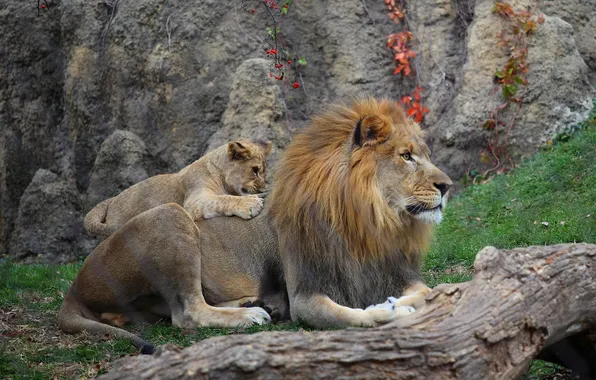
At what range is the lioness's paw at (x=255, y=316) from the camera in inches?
251

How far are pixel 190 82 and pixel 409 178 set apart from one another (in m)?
6.59

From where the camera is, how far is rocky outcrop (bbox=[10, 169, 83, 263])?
11969 millimetres

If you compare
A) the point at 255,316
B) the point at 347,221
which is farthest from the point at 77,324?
the point at 347,221

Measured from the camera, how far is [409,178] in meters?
5.91

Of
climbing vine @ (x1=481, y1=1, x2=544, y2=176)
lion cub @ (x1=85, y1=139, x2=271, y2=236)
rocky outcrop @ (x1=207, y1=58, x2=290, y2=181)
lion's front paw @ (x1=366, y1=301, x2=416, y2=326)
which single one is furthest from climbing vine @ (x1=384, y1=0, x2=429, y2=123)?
lion's front paw @ (x1=366, y1=301, x2=416, y2=326)

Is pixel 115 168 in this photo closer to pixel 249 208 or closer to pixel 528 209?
pixel 249 208

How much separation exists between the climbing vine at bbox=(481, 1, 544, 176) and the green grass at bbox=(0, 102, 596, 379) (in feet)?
2.26

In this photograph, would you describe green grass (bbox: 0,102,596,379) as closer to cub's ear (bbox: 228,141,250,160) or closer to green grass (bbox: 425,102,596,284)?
green grass (bbox: 425,102,596,284)

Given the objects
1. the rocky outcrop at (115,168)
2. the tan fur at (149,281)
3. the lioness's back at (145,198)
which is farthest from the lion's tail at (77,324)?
the rocky outcrop at (115,168)

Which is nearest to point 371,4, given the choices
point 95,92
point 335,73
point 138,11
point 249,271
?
point 335,73

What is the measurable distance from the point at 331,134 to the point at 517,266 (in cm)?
245

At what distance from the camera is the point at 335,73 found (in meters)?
12.5

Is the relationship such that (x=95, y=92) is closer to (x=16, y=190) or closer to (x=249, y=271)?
(x=16, y=190)

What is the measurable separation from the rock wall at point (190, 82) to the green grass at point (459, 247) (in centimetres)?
118
